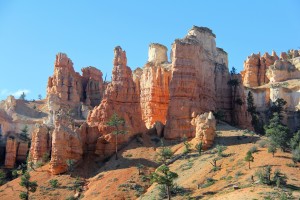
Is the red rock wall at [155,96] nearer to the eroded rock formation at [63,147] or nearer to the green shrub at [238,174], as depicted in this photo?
the eroded rock formation at [63,147]

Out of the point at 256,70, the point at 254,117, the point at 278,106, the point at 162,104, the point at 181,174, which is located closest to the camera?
the point at 181,174

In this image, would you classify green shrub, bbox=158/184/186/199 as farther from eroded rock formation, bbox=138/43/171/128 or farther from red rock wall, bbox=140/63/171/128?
red rock wall, bbox=140/63/171/128

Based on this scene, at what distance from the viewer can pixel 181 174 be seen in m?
71.9

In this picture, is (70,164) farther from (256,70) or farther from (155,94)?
(256,70)

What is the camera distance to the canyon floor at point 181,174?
6178 cm

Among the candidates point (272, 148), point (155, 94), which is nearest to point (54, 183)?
point (155, 94)

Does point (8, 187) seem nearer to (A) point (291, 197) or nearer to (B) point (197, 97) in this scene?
(B) point (197, 97)

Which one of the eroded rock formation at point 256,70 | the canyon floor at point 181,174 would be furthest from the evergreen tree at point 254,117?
the eroded rock formation at point 256,70

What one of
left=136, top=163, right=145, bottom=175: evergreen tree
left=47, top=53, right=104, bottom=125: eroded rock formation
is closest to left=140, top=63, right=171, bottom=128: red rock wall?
left=136, top=163, right=145, bottom=175: evergreen tree

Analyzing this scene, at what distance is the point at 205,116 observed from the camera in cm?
8088

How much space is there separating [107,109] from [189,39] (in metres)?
18.8

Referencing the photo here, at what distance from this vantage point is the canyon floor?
61.8 metres

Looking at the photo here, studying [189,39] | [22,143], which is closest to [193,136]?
[189,39]

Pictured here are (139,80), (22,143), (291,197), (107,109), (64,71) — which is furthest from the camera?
(64,71)
